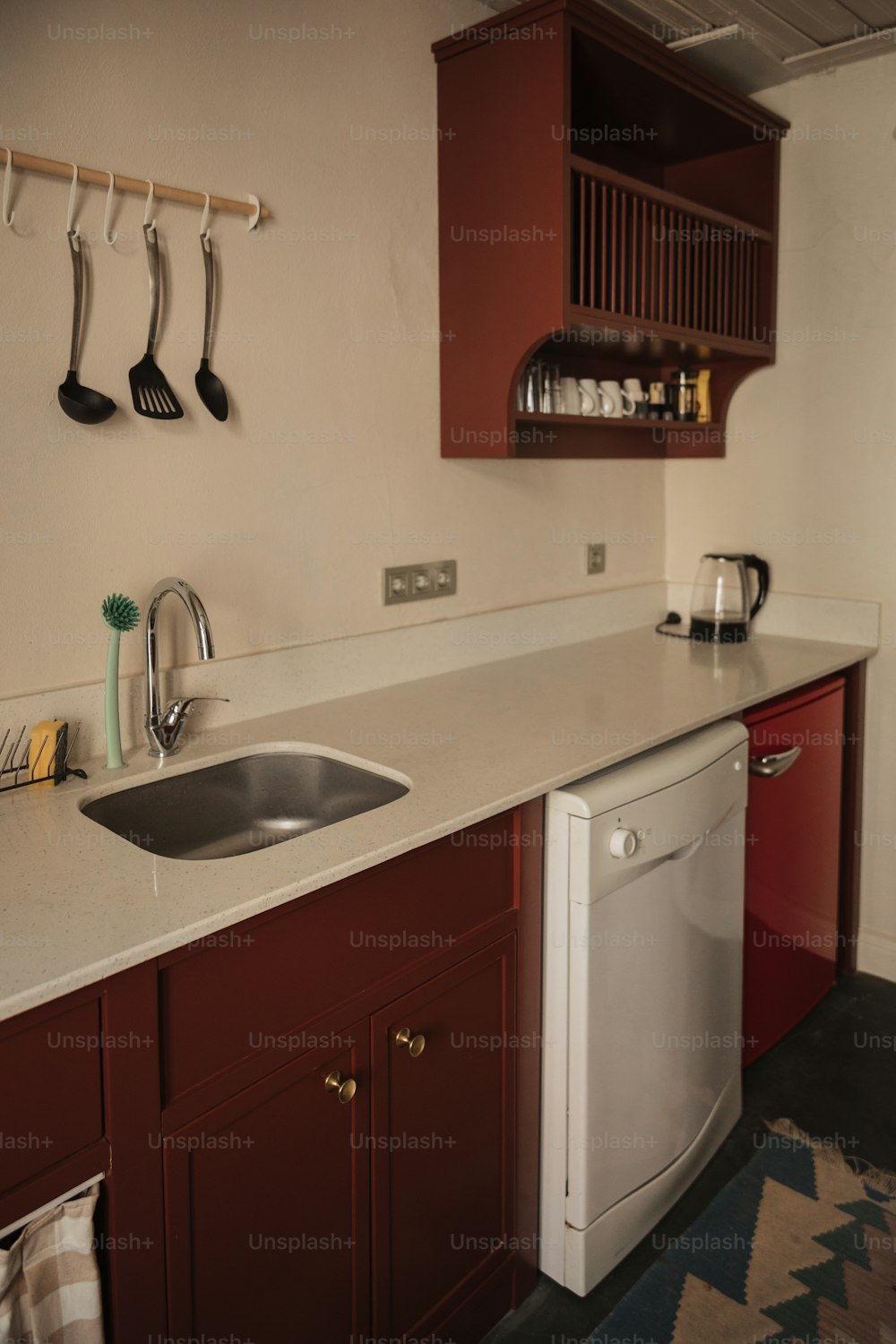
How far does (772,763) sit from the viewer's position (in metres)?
2.23

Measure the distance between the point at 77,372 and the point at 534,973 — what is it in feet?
3.99

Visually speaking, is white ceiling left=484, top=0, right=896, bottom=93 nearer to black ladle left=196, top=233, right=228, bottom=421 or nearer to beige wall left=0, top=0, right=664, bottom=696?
beige wall left=0, top=0, right=664, bottom=696

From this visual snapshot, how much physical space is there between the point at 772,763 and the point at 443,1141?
3.66ft

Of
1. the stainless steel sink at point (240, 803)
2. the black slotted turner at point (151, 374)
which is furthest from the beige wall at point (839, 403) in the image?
the black slotted turner at point (151, 374)

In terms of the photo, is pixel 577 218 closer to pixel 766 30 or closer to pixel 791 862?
pixel 766 30

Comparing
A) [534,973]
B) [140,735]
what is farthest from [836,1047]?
[140,735]

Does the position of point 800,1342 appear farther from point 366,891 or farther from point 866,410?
point 866,410

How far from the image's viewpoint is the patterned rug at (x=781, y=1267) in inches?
66.3

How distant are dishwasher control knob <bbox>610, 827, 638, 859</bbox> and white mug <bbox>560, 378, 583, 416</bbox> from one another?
43.8 inches

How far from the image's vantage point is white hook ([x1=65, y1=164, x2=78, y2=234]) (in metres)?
1.59

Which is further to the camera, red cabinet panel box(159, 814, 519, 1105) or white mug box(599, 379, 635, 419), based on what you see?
white mug box(599, 379, 635, 419)

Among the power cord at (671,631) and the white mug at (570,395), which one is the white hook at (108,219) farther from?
the power cord at (671,631)

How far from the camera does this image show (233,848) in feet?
5.82

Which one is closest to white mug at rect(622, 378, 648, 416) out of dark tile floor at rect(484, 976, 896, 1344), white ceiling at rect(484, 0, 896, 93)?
white ceiling at rect(484, 0, 896, 93)
